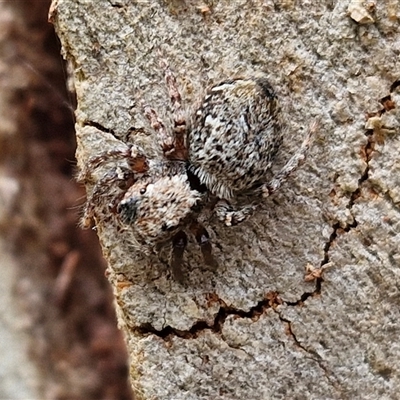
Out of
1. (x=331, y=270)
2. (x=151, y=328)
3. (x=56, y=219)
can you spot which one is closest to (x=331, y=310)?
(x=331, y=270)

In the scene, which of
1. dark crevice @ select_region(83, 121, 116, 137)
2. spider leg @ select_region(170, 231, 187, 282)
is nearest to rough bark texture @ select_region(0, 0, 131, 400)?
dark crevice @ select_region(83, 121, 116, 137)

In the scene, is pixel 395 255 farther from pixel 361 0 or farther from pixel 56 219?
pixel 56 219

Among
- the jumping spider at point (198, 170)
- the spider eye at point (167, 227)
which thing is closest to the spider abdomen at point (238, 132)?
the jumping spider at point (198, 170)

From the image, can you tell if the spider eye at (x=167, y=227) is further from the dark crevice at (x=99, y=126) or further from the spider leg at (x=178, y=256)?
the dark crevice at (x=99, y=126)

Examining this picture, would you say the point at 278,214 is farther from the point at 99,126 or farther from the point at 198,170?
the point at 99,126

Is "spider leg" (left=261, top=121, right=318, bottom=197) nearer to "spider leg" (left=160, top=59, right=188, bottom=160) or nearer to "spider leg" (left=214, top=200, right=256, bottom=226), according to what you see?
"spider leg" (left=214, top=200, right=256, bottom=226)

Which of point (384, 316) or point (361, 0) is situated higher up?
point (361, 0)
